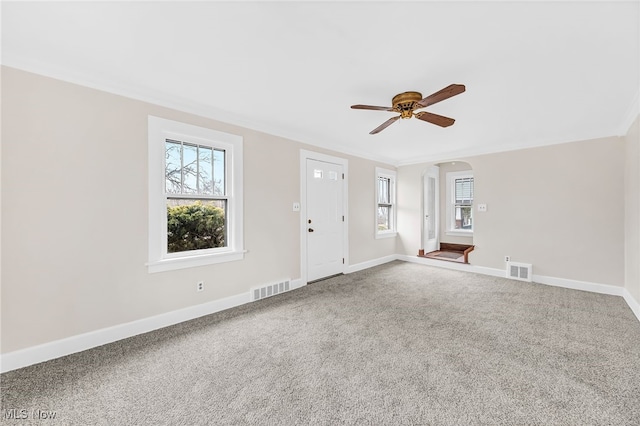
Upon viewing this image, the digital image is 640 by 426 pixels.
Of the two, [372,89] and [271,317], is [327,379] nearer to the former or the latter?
[271,317]

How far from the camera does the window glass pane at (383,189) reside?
229 inches

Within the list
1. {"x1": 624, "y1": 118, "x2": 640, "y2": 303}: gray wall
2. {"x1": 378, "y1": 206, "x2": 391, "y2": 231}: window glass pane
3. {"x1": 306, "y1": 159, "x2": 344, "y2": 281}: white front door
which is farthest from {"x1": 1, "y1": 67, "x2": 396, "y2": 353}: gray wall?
{"x1": 624, "y1": 118, "x2": 640, "y2": 303}: gray wall

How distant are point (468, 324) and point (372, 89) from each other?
2660 millimetres

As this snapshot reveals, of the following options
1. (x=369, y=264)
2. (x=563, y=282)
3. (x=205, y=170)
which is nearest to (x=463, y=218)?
(x=563, y=282)

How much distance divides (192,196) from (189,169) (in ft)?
1.06

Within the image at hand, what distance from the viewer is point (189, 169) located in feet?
9.79

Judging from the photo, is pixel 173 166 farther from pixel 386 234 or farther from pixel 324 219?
pixel 386 234

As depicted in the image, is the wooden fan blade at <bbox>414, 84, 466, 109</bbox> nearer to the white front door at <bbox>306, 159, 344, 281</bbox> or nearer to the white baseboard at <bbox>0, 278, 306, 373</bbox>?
the white front door at <bbox>306, 159, 344, 281</bbox>

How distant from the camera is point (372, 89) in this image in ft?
8.22

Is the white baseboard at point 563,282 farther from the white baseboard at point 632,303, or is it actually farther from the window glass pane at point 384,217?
the window glass pane at point 384,217

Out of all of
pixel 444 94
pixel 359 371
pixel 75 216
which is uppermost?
pixel 444 94

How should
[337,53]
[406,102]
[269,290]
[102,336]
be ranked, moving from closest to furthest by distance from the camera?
[337,53]
[102,336]
[406,102]
[269,290]

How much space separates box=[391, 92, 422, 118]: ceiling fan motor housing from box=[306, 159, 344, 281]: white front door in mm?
1884

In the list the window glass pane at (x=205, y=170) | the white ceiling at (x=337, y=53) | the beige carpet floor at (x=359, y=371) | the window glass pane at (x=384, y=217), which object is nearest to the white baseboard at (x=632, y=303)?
the beige carpet floor at (x=359, y=371)
